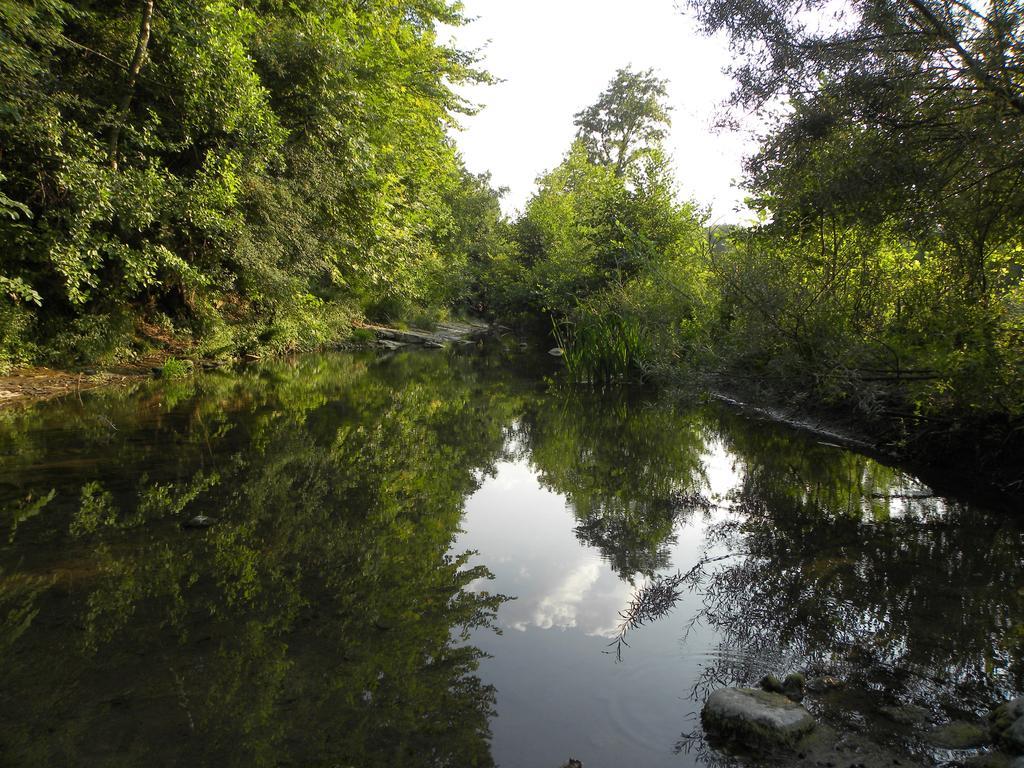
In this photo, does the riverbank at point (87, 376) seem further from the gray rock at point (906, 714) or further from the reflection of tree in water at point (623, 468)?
the gray rock at point (906, 714)

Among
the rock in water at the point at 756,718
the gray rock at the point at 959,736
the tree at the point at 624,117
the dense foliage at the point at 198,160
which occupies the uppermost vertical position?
the tree at the point at 624,117

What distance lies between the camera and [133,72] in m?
9.95

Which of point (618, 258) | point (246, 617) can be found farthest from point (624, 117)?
point (246, 617)

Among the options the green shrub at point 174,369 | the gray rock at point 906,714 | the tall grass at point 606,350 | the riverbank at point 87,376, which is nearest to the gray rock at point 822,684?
the gray rock at point 906,714

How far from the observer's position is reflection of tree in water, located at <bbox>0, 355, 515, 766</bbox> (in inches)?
92.5

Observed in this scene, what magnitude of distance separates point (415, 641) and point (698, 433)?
652 centimetres

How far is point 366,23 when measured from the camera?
1440cm

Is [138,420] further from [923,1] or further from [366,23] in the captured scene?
[366,23]

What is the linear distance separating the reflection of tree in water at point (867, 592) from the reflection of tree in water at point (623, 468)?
0.45 metres

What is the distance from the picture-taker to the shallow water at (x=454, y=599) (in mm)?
2434

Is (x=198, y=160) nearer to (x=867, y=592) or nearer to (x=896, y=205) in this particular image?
(x=896, y=205)

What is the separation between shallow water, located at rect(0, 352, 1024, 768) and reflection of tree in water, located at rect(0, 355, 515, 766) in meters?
0.02

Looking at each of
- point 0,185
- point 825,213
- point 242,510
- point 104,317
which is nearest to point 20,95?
point 0,185

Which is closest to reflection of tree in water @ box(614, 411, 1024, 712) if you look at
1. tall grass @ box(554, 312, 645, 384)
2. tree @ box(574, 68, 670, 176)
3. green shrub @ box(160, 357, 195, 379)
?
tall grass @ box(554, 312, 645, 384)
